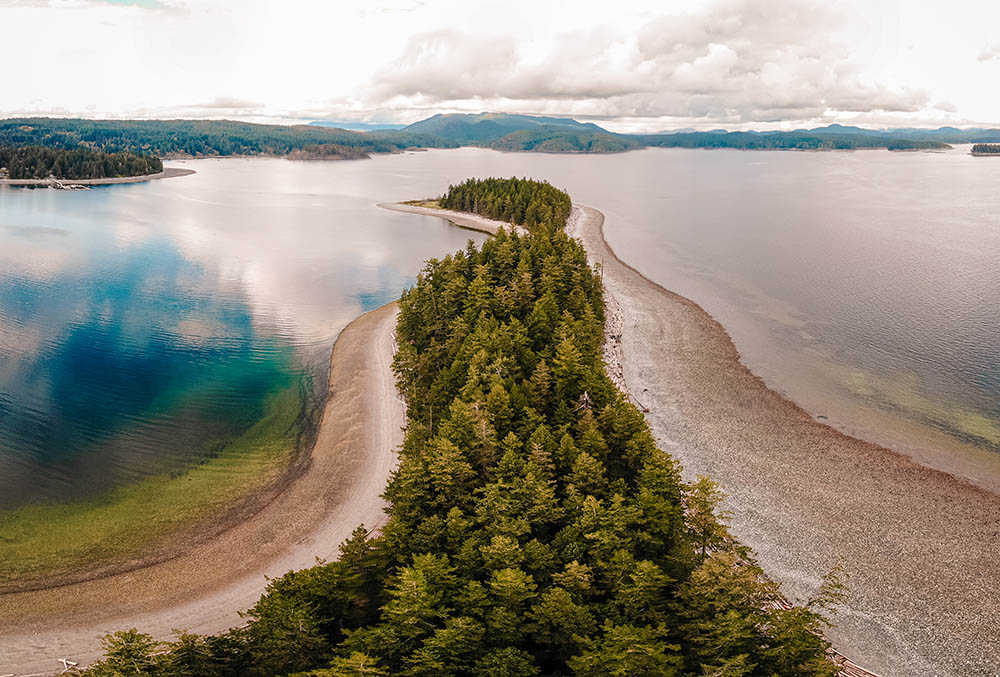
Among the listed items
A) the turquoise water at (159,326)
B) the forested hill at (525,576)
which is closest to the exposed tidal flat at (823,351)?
the turquoise water at (159,326)

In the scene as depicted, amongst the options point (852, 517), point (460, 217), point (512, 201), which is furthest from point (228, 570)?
point (460, 217)

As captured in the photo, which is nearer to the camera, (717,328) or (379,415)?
(379,415)

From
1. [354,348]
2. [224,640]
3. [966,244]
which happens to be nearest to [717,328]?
[354,348]

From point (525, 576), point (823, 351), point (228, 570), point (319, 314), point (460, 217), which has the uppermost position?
point (460, 217)

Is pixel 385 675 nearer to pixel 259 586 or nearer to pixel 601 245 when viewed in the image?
pixel 259 586

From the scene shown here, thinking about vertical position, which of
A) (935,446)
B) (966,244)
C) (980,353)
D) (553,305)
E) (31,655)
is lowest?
(31,655)

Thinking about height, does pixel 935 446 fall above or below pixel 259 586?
above

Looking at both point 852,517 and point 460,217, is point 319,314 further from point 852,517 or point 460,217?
point 460,217

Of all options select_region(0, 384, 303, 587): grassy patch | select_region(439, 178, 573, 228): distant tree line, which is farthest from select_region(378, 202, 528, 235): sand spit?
select_region(0, 384, 303, 587): grassy patch
